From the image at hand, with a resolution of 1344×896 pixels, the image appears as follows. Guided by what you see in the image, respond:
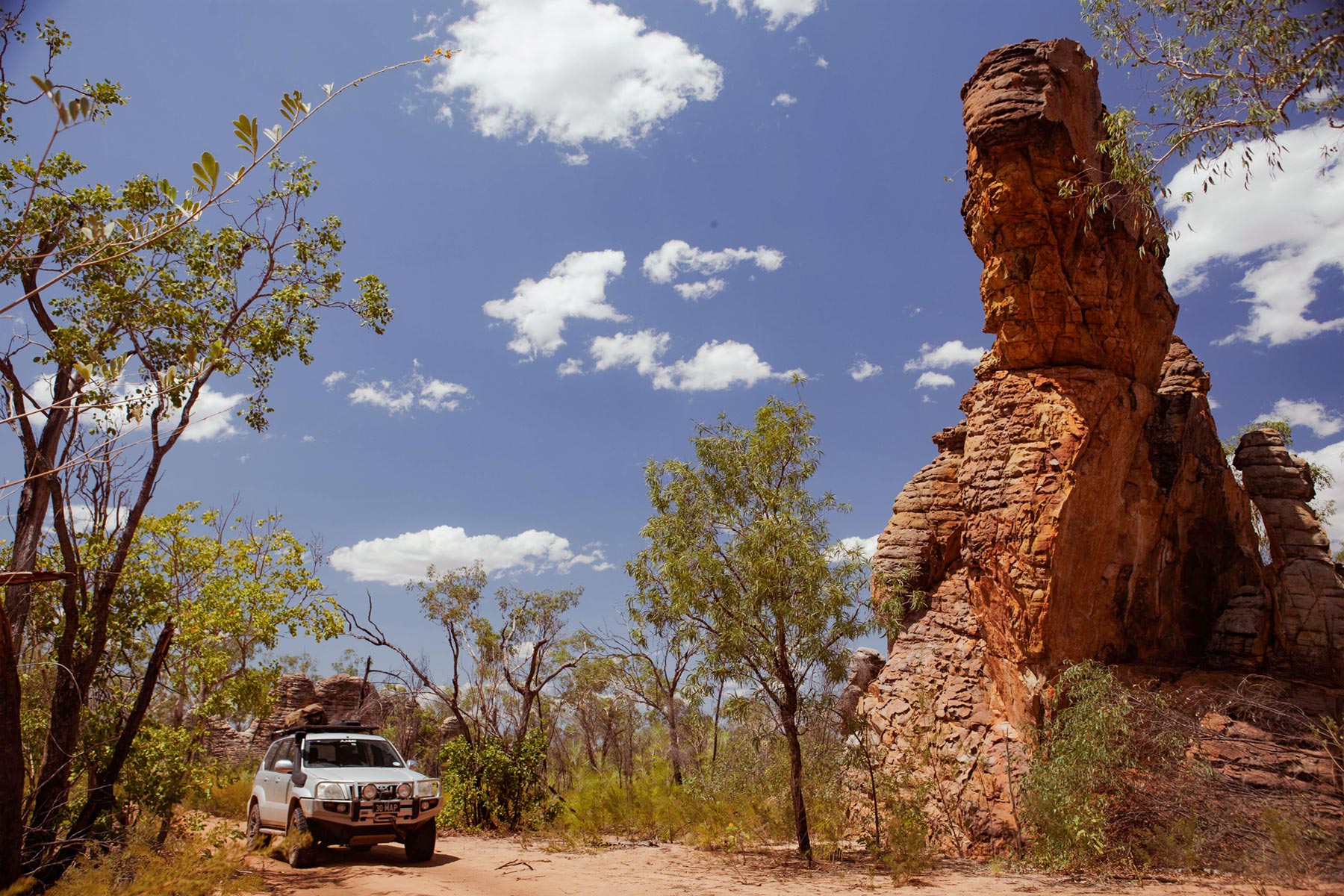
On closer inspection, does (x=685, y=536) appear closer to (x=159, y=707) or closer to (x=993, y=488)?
(x=993, y=488)

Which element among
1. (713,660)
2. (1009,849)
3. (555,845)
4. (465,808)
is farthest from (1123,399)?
(465,808)

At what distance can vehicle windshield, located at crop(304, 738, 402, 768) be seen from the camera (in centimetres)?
1156

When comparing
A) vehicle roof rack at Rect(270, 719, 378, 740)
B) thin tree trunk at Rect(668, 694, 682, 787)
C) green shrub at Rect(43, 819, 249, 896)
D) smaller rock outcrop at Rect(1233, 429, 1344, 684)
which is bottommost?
thin tree trunk at Rect(668, 694, 682, 787)

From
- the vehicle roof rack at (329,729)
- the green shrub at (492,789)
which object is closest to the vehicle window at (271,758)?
the vehicle roof rack at (329,729)

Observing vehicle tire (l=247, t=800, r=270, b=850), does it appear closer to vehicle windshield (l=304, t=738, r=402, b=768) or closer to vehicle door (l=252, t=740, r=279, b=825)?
vehicle door (l=252, t=740, r=279, b=825)

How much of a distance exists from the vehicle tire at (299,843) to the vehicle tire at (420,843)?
1.29 metres

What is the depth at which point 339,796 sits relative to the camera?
10.4m

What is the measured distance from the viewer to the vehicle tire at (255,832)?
1118cm

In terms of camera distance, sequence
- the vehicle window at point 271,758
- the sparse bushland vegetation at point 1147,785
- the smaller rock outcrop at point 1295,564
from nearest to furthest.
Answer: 1. the sparse bushland vegetation at point 1147,785
2. the vehicle window at point 271,758
3. the smaller rock outcrop at point 1295,564

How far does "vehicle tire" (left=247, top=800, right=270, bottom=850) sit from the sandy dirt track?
330mm

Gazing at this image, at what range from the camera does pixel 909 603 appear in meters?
17.5

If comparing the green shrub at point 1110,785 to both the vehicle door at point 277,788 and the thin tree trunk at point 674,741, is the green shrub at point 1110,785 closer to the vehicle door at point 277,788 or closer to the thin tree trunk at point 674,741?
the vehicle door at point 277,788

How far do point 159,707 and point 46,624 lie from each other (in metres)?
7.24

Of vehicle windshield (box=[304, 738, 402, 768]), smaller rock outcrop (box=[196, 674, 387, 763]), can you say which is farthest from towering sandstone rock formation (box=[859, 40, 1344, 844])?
smaller rock outcrop (box=[196, 674, 387, 763])
